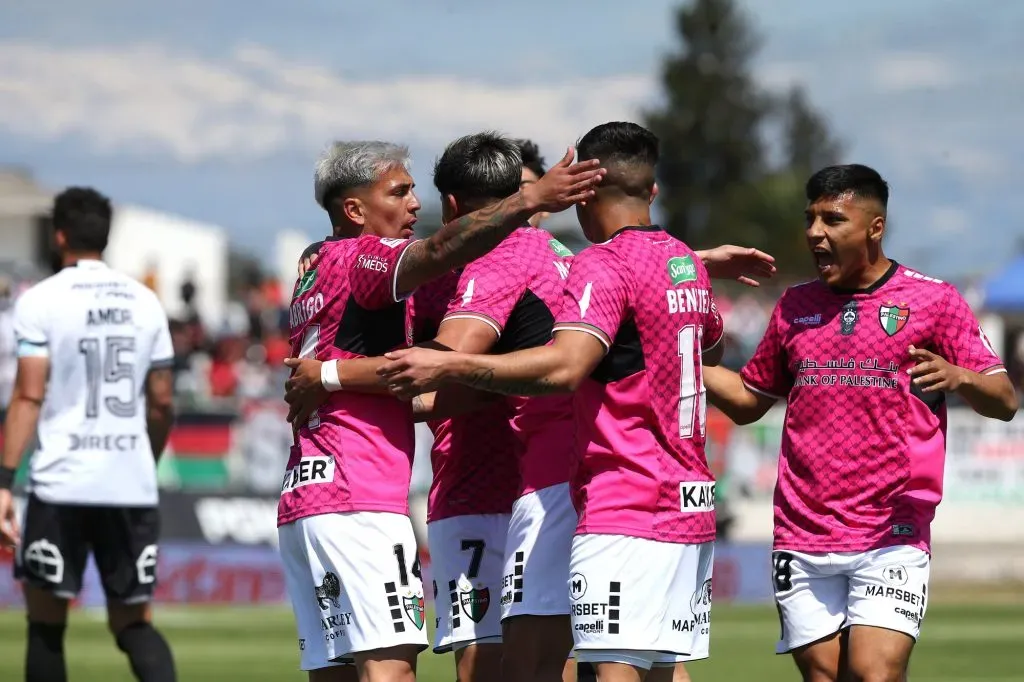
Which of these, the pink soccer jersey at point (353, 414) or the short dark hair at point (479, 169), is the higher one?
the short dark hair at point (479, 169)

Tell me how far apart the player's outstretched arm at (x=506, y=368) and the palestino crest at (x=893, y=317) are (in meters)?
1.60

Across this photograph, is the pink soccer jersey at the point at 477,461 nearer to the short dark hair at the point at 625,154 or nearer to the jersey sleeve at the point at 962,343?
the short dark hair at the point at 625,154

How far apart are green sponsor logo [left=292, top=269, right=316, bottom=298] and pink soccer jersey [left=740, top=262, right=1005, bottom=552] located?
2171 mm

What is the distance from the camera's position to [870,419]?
250 inches

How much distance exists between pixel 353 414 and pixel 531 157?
7.23 feet

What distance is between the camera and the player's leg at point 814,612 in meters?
6.36

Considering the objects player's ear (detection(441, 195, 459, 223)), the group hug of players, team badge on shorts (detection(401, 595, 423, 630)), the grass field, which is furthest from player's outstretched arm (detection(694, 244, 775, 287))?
the grass field

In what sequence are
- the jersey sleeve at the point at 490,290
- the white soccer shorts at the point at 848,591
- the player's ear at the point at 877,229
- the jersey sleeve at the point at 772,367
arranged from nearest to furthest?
the jersey sleeve at the point at 490,290 < the white soccer shorts at the point at 848,591 < the player's ear at the point at 877,229 < the jersey sleeve at the point at 772,367

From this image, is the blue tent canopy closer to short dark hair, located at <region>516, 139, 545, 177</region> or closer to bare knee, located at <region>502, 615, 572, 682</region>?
short dark hair, located at <region>516, 139, 545, 177</region>

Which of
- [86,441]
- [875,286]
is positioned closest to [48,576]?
[86,441]

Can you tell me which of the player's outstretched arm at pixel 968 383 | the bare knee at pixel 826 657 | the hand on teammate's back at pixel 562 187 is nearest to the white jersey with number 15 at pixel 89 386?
the hand on teammate's back at pixel 562 187

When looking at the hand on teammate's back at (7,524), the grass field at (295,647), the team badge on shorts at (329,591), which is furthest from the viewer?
the grass field at (295,647)

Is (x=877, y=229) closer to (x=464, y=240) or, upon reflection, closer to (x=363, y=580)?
(x=464, y=240)

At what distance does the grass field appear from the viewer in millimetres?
11156
